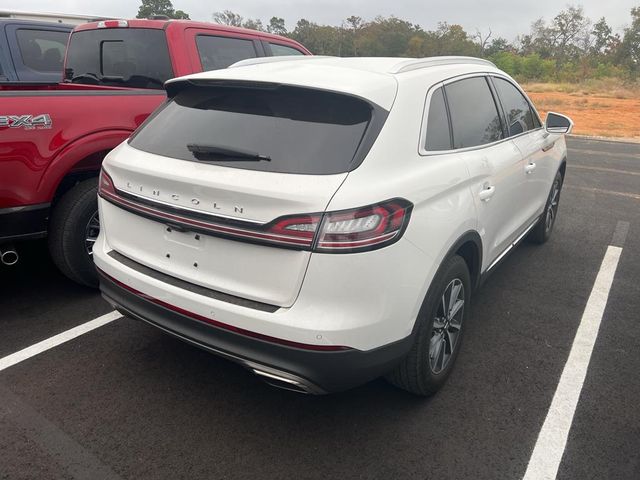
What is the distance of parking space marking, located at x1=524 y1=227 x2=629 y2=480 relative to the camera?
240 cm

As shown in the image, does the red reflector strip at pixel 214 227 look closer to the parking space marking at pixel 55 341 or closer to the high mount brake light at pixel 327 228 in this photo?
the high mount brake light at pixel 327 228

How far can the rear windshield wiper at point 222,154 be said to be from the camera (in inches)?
89.6

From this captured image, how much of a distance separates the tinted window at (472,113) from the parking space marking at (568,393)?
1464 millimetres

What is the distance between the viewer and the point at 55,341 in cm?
330

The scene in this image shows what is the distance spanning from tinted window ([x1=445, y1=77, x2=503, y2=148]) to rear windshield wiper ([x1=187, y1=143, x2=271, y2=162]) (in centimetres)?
118

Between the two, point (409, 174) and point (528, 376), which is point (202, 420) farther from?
point (528, 376)

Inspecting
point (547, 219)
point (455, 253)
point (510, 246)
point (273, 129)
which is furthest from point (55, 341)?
point (547, 219)

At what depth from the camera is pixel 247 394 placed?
112 inches

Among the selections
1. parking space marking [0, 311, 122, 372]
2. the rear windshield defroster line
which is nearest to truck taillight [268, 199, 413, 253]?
the rear windshield defroster line

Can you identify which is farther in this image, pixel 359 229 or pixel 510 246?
pixel 510 246

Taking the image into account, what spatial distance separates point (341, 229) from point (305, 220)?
0.14 metres

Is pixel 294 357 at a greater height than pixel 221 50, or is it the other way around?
pixel 221 50

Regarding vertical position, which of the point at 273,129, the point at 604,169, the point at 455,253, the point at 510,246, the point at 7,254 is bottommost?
the point at 604,169

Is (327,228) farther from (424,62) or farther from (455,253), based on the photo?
(424,62)
